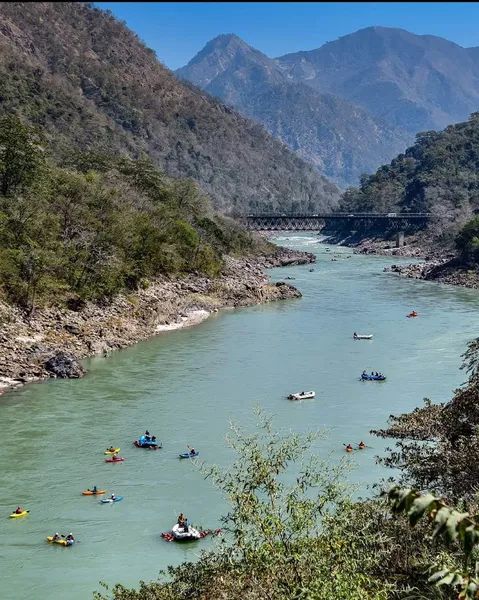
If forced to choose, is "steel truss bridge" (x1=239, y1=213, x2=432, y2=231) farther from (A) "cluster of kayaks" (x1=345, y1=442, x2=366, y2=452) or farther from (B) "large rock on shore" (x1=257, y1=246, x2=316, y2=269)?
(A) "cluster of kayaks" (x1=345, y1=442, x2=366, y2=452)

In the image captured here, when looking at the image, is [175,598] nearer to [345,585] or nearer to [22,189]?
[345,585]

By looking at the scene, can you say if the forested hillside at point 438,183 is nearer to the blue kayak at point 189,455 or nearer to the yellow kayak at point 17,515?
the blue kayak at point 189,455

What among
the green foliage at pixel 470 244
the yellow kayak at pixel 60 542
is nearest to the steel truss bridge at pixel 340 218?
the green foliage at pixel 470 244

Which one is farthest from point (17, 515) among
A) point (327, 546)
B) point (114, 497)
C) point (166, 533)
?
point (327, 546)

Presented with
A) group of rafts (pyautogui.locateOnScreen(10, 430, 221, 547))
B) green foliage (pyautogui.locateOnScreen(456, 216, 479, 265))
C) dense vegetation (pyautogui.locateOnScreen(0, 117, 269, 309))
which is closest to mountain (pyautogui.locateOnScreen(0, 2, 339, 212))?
dense vegetation (pyautogui.locateOnScreen(0, 117, 269, 309))

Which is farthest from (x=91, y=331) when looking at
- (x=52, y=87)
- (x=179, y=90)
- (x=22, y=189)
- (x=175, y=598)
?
(x=179, y=90)
